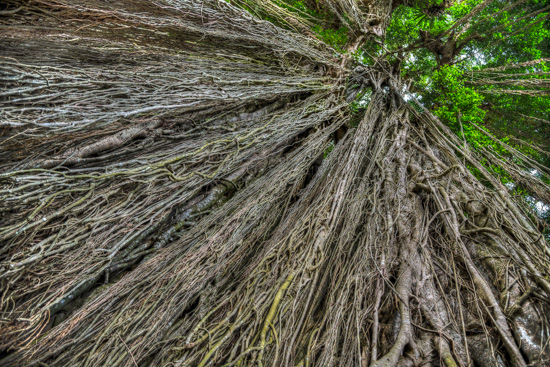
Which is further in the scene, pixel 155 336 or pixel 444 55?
pixel 444 55

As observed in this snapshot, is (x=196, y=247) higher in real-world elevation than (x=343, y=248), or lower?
lower

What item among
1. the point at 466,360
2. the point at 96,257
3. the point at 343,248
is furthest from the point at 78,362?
the point at 466,360

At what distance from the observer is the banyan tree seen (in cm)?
142

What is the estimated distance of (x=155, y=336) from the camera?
1532mm

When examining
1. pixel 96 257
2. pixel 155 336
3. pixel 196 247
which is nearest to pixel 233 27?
pixel 196 247

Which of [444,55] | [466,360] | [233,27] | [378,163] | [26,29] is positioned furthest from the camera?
[444,55]

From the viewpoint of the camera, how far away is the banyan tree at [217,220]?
1.42 m

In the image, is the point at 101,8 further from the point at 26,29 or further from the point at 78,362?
the point at 78,362

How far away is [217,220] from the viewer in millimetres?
2197

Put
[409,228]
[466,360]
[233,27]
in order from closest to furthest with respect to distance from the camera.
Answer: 1. [466,360]
2. [409,228]
3. [233,27]

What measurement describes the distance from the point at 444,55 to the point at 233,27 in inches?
170

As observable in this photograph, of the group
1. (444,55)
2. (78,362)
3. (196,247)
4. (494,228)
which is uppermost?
(444,55)

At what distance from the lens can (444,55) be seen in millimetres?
5309

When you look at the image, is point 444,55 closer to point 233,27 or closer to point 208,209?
point 233,27
